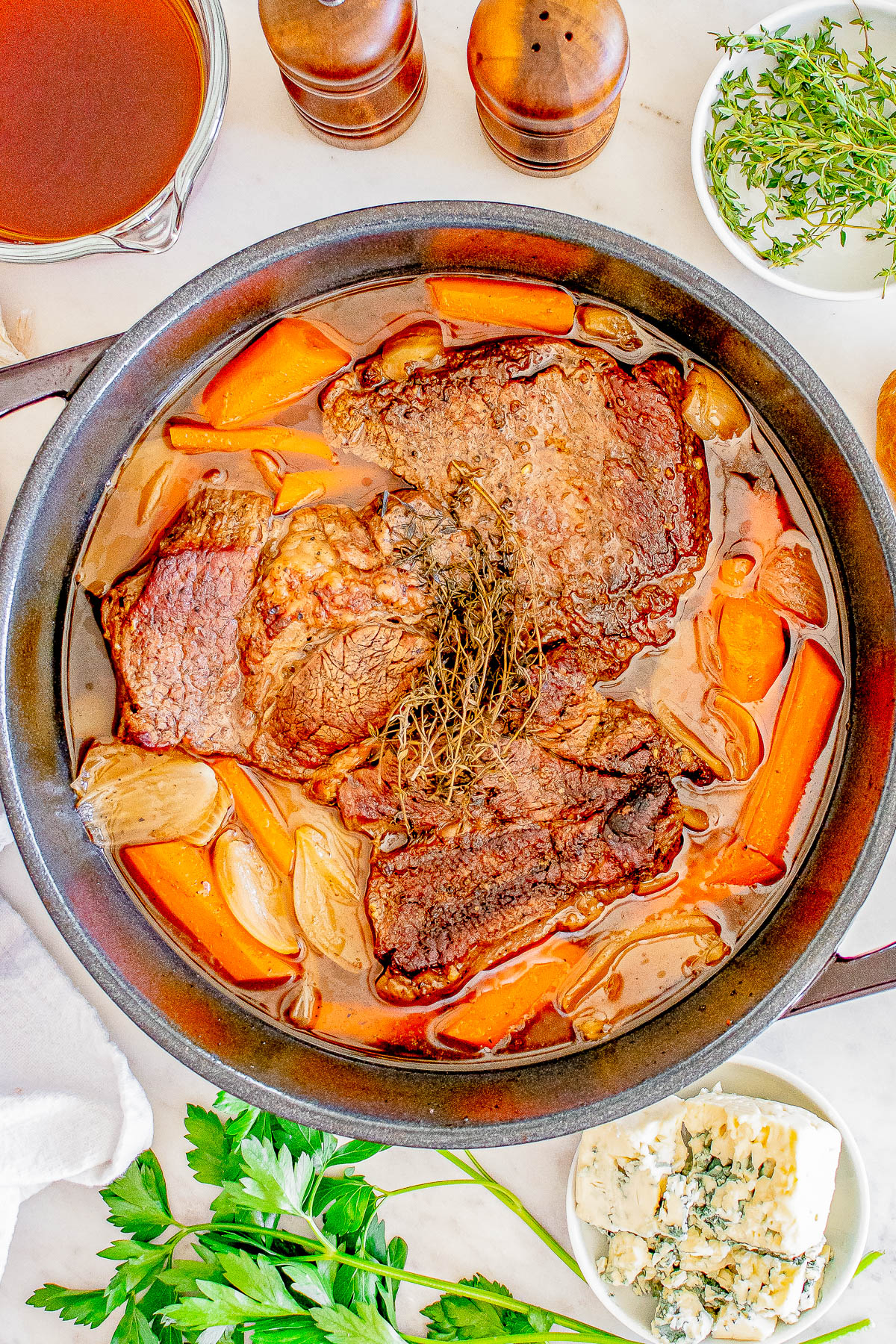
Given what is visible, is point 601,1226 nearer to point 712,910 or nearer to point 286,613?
point 712,910

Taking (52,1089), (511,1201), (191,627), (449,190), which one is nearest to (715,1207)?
(511,1201)

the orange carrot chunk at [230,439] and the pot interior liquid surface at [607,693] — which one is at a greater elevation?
the orange carrot chunk at [230,439]

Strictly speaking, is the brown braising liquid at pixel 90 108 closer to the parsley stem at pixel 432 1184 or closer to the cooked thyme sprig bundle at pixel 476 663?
the cooked thyme sprig bundle at pixel 476 663

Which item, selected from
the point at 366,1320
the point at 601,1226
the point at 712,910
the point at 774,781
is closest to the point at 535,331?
the point at 774,781

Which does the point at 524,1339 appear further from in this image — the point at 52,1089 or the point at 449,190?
the point at 449,190

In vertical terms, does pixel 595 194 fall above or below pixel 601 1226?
above

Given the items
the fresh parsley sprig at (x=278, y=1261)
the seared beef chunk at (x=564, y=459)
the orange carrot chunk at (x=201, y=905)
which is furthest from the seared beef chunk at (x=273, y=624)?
the fresh parsley sprig at (x=278, y=1261)

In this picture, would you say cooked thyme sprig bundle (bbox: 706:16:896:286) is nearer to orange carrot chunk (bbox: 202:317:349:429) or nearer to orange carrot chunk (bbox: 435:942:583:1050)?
orange carrot chunk (bbox: 202:317:349:429)

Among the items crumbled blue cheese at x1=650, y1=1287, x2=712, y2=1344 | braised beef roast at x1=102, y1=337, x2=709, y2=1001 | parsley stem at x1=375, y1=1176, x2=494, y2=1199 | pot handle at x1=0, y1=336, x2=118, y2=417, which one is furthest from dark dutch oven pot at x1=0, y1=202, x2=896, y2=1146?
crumbled blue cheese at x1=650, y1=1287, x2=712, y2=1344
